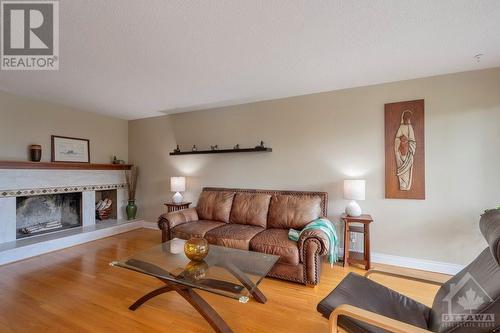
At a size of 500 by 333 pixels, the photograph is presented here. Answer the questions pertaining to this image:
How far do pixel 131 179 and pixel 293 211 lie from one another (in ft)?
11.9

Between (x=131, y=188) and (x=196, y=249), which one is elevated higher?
(x=131, y=188)

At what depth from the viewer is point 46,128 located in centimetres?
378

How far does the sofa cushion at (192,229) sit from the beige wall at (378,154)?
0.92 m

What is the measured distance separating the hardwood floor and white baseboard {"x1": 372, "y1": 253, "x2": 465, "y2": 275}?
0.48ft

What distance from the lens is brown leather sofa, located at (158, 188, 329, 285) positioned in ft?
7.86

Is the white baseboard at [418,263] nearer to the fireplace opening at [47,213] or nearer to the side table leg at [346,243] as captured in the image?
the side table leg at [346,243]

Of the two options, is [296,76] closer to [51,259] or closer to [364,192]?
[364,192]

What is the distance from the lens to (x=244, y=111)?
3.88 metres

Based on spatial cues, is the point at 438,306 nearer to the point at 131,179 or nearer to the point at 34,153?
the point at 34,153

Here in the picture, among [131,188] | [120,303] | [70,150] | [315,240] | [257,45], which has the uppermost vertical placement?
[257,45]

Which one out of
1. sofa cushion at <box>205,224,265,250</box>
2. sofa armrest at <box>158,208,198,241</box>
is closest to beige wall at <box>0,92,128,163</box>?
sofa armrest at <box>158,208,198,241</box>

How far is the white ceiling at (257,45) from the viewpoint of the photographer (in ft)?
5.38

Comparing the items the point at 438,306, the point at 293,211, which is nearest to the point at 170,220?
the point at 293,211

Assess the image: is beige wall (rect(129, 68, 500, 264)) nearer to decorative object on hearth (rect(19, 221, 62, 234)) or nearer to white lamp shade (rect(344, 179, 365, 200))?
white lamp shade (rect(344, 179, 365, 200))
